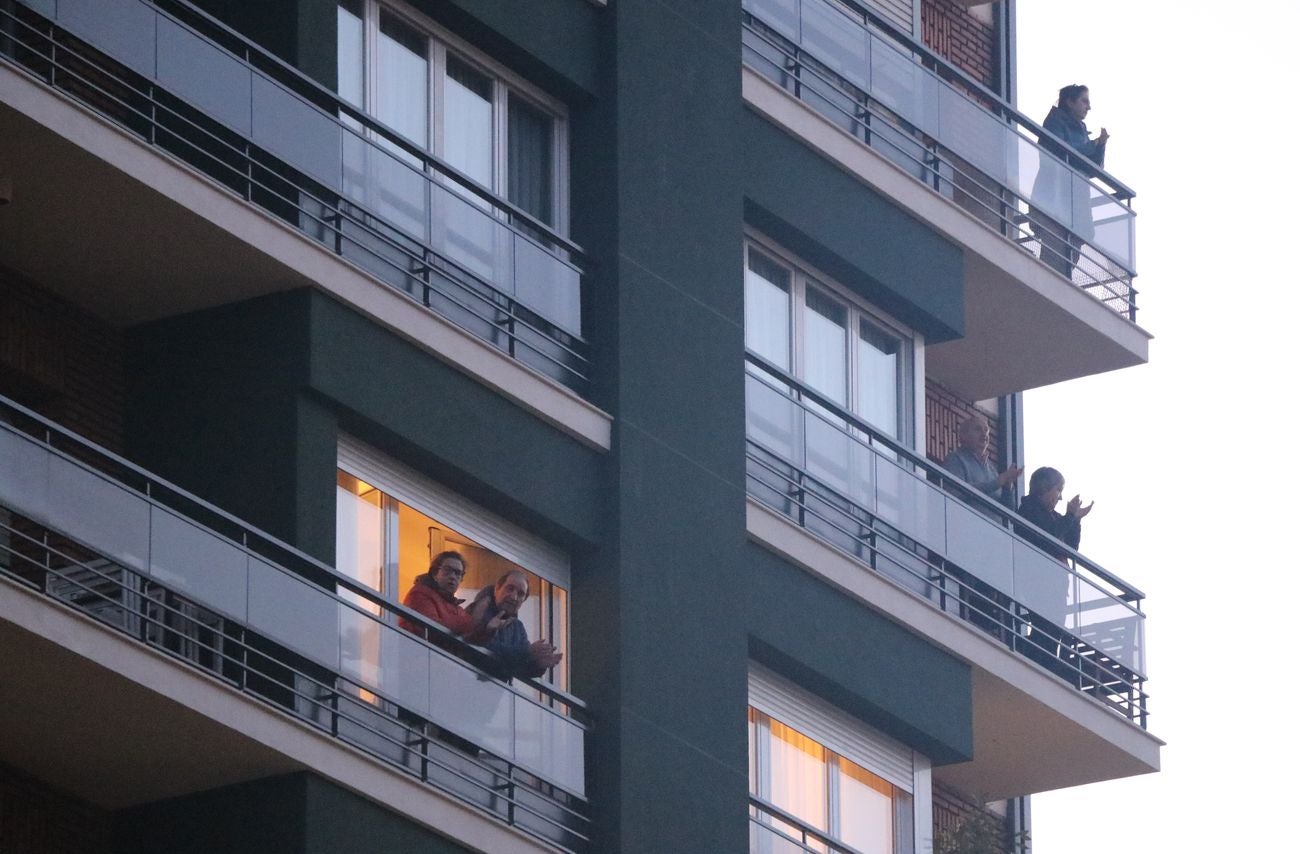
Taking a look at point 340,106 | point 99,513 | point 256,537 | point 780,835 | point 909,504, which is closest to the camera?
point 99,513

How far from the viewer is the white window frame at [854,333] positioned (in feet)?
93.0

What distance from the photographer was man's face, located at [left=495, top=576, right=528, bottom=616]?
23.2m

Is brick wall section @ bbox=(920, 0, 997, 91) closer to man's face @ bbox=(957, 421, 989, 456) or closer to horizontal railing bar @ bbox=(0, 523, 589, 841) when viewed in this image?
man's face @ bbox=(957, 421, 989, 456)

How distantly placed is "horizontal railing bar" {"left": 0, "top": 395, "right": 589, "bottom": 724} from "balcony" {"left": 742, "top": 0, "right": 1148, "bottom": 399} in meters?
6.30

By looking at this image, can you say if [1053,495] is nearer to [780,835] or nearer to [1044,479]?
[1044,479]

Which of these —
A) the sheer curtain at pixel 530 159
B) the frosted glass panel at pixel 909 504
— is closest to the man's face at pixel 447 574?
the sheer curtain at pixel 530 159

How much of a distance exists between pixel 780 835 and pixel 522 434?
3.96 meters

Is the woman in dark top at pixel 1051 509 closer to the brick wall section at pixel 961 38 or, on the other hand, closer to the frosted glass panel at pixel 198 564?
the brick wall section at pixel 961 38

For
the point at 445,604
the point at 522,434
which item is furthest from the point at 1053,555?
the point at 445,604

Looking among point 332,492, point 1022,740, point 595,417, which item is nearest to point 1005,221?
point 1022,740

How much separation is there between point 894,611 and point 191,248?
284 inches

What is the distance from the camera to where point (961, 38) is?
33.3 metres

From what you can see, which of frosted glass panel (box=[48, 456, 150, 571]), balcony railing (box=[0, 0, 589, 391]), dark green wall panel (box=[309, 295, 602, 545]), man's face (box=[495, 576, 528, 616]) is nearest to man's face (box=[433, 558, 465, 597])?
man's face (box=[495, 576, 528, 616])

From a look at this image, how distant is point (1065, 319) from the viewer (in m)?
31.0
